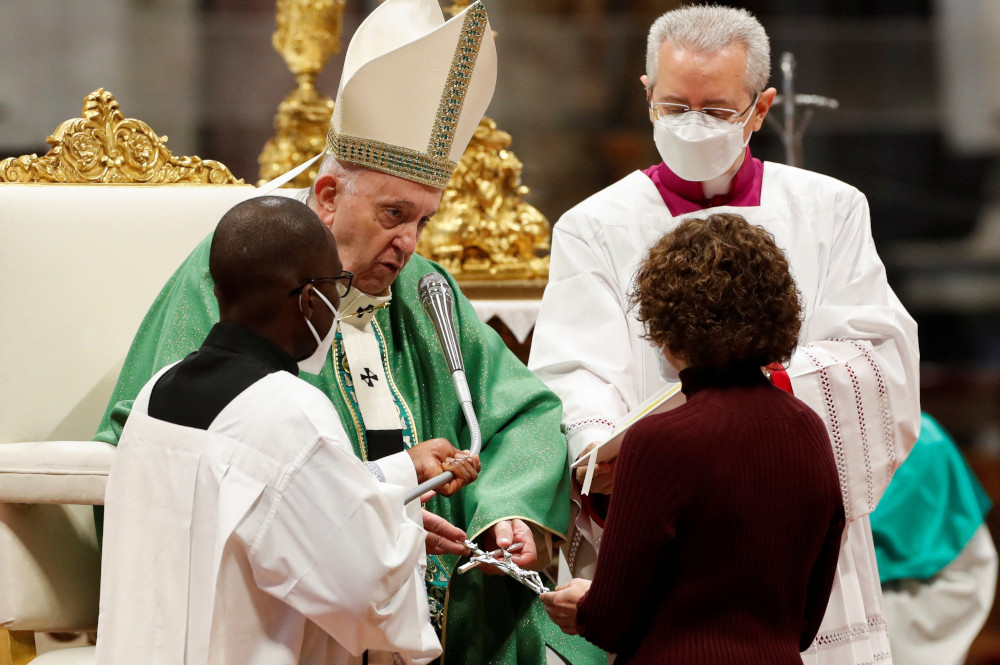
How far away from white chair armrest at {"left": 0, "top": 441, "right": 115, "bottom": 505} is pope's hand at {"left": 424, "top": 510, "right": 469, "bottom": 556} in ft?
2.20

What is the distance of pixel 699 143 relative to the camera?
10.2ft

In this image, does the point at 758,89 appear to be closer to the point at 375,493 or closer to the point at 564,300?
the point at 564,300

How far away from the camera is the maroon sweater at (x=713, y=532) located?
2.00 m

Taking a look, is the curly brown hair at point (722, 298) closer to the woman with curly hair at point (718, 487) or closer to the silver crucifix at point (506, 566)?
the woman with curly hair at point (718, 487)

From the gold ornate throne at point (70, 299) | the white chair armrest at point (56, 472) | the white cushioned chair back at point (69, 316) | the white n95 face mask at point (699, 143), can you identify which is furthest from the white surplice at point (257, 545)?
the white n95 face mask at point (699, 143)

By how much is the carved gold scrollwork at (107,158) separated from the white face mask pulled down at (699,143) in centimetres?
123

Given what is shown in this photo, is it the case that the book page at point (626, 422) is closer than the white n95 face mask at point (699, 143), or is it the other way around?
the book page at point (626, 422)

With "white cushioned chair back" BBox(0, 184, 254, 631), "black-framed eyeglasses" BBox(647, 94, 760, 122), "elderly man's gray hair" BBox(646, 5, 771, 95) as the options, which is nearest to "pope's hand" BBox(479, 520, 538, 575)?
"white cushioned chair back" BBox(0, 184, 254, 631)

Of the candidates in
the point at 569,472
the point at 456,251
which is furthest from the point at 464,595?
the point at 456,251

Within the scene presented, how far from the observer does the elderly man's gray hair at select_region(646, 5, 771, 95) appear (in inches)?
123

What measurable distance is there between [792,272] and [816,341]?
0.72 feet

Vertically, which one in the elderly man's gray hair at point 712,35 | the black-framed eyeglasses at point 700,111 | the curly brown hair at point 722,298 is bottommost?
the curly brown hair at point 722,298

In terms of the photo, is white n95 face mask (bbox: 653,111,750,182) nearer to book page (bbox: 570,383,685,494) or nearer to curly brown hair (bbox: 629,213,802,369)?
book page (bbox: 570,383,685,494)

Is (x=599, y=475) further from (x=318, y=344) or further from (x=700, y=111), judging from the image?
(x=700, y=111)
